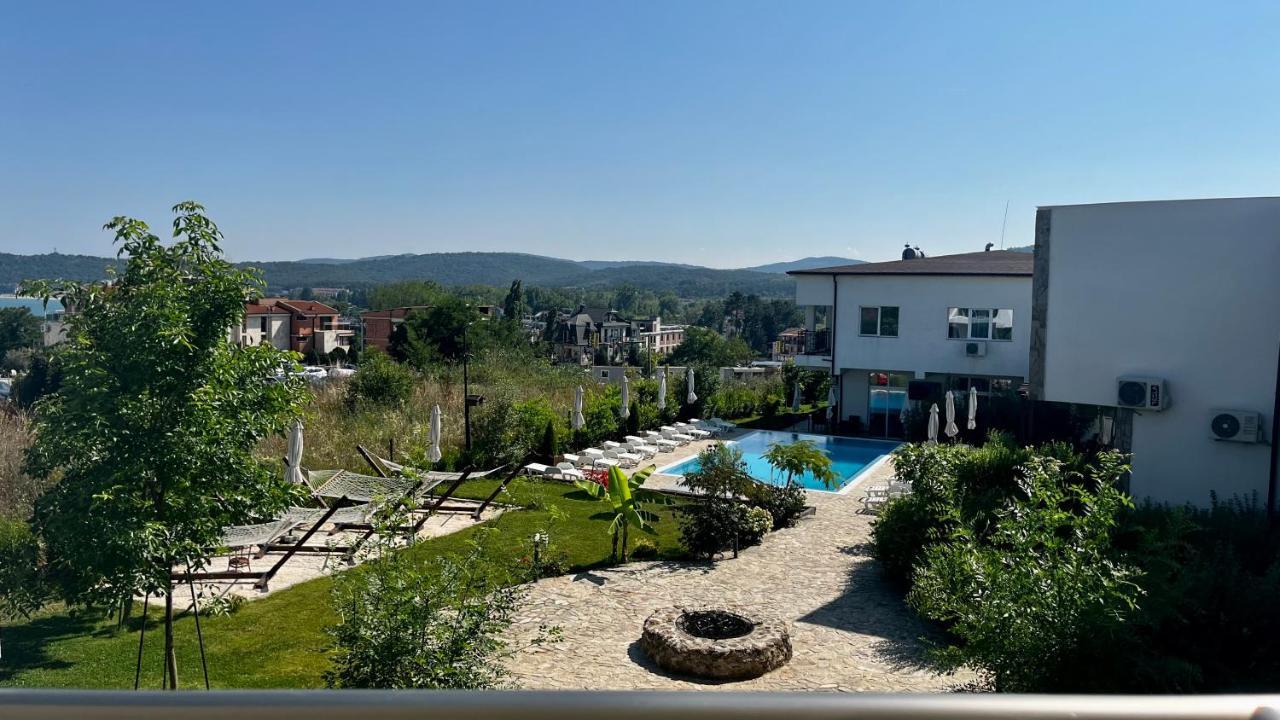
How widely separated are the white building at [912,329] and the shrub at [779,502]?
40.4ft

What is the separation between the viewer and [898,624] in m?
10.3

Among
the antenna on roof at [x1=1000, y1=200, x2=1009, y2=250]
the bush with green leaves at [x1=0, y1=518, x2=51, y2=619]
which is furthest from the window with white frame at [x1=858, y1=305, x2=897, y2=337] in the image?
the bush with green leaves at [x1=0, y1=518, x2=51, y2=619]

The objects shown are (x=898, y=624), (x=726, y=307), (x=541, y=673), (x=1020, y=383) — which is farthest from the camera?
(x=726, y=307)

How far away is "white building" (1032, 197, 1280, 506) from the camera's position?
11.8 meters

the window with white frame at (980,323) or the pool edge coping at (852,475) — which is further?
the window with white frame at (980,323)

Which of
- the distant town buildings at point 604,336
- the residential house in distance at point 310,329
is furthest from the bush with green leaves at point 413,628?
the distant town buildings at point 604,336

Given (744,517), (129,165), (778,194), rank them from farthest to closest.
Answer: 1. (778,194)
2. (744,517)
3. (129,165)

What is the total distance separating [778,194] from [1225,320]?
23366mm

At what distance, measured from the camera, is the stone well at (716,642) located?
877 cm

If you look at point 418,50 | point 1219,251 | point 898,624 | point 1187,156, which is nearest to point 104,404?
point 898,624

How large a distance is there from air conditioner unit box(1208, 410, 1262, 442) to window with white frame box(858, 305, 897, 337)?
14895 millimetres

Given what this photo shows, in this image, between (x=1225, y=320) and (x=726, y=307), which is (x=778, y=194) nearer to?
(x=1225, y=320)

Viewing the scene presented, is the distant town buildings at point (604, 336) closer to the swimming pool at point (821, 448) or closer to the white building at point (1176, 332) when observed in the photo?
the swimming pool at point (821, 448)

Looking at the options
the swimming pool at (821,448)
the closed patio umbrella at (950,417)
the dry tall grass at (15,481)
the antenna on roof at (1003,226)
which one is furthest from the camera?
the antenna on roof at (1003,226)
